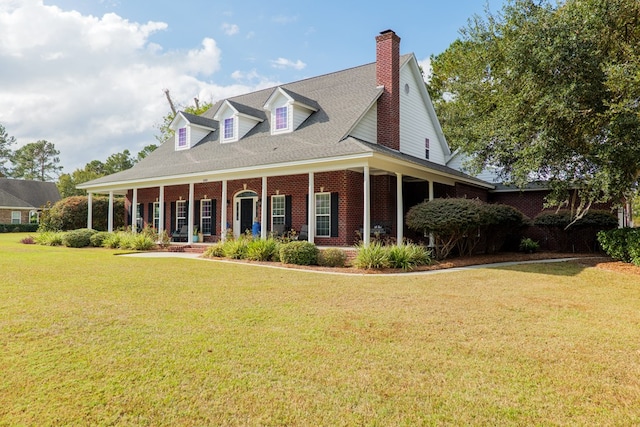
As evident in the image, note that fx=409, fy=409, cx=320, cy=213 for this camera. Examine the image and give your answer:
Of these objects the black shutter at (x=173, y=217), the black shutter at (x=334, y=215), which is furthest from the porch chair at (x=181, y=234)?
the black shutter at (x=334, y=215)

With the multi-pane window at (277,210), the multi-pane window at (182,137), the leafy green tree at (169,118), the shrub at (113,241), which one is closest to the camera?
the multi-pane window at (277,210)

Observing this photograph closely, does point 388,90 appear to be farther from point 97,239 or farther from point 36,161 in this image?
point 36,161

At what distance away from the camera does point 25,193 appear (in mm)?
43844

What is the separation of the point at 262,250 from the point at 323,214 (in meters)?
3.65

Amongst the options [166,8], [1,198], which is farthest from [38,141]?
[166,8]

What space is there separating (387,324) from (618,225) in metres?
15.4

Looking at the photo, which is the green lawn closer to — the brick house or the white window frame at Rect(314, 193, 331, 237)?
the brick house

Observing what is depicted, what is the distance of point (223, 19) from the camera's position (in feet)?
43.3

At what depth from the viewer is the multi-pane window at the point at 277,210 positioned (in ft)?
55.5

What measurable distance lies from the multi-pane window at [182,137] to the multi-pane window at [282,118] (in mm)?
6374

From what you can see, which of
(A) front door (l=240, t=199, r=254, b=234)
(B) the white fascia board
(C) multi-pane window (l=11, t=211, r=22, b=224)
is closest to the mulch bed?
(B) the white fascia board

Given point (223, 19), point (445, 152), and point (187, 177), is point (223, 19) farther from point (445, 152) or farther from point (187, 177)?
point (445, 152)

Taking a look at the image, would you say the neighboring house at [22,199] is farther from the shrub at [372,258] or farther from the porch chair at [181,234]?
the shrub at [372,258]

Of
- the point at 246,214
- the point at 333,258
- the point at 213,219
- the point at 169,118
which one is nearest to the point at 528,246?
the point at 333,258
